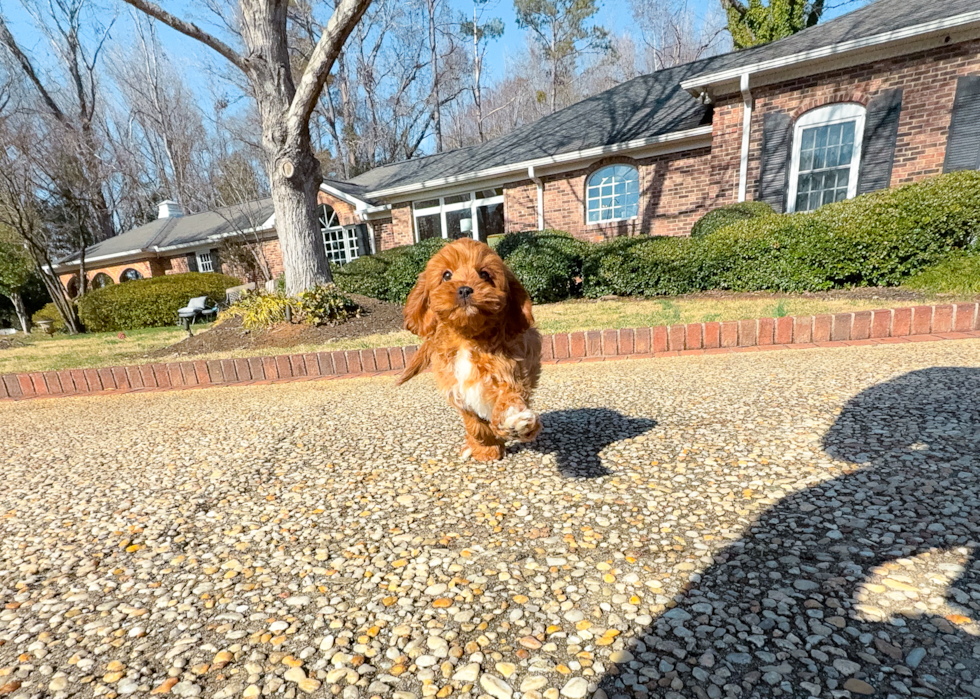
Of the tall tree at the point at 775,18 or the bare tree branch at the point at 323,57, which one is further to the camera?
the tall tree at the point at 775,18

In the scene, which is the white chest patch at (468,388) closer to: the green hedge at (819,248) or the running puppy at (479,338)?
the running puppy at (479,338)

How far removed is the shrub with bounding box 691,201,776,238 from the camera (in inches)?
360

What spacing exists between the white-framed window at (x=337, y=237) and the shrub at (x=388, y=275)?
9.29 metres

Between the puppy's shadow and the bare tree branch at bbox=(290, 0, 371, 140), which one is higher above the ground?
the bare tree branch at bbox=(290, 0, 371, 140)

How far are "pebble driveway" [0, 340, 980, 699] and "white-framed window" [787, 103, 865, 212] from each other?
26.8 feet

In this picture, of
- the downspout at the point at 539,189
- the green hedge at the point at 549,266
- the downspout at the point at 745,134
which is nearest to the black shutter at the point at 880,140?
the downspout at the point at 745,134

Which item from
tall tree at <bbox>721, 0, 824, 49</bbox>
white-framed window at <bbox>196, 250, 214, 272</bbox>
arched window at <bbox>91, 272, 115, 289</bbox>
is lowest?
arched window at <bbox>91, 272, 115, 289</bbox>

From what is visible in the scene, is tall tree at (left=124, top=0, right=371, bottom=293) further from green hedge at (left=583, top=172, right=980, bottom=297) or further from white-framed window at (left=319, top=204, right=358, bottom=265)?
white-framed window at (left=319, top=204, right=358, bottom=265)

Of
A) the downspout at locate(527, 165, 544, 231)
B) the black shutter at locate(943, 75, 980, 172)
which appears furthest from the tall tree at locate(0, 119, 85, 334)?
the black shutter at locate(943, 75, 980, 172)

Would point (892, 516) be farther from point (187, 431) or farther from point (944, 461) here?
point (187, 431)

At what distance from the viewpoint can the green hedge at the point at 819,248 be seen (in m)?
6.03

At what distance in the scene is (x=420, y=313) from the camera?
2.35 metres

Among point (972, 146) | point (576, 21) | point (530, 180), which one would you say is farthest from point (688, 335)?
point (576, 21)

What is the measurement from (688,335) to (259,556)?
166 inches
